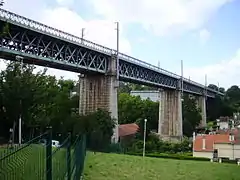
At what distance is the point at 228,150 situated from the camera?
189ft

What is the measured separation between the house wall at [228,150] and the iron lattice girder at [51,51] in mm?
21190

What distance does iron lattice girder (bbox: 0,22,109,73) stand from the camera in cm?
4491

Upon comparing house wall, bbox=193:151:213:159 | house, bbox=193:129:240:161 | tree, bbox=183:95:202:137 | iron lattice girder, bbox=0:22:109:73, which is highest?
iron lattice girder, bbox=0:22:109:73

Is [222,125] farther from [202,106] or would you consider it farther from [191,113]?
[191,113]

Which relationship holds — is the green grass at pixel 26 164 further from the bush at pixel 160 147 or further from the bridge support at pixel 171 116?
the bridge support at pixel 171 116

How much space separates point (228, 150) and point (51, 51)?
2894cm

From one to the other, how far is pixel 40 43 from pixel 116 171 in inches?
1426

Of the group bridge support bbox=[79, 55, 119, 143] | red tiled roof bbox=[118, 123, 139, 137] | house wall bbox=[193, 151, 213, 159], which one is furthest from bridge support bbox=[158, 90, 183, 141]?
house wall bbox=[193, 151, 213, 159]

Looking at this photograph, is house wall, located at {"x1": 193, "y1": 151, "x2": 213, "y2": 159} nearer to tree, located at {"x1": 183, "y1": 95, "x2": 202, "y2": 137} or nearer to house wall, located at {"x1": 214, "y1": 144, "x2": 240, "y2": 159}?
house wall, located at {"x1": 214, "y1": 144, "x2": 240, "y2": 159}

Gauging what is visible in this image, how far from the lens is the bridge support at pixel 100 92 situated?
62.1 meters

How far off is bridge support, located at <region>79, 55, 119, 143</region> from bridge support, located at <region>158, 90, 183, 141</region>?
2721 cm

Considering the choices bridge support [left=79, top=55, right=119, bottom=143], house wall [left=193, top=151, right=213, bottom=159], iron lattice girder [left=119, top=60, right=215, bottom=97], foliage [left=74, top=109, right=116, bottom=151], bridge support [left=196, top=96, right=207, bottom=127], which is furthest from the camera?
bridge support [left=196, top=96, right=207, bottom=127]

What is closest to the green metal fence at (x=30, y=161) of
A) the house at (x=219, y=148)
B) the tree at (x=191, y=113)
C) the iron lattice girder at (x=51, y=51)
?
the iron lattice girder at (x=51, y=51)

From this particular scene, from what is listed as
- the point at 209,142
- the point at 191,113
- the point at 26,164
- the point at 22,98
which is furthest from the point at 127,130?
the point at 26,164
